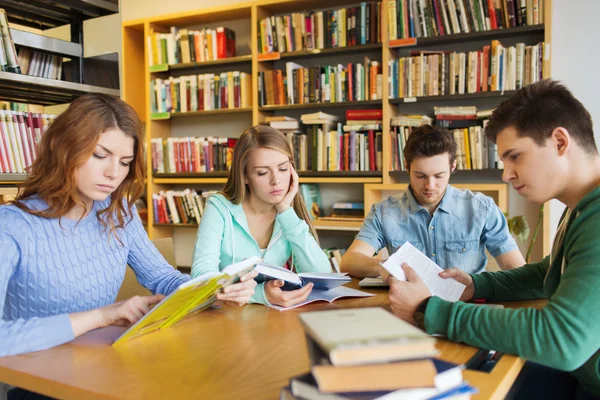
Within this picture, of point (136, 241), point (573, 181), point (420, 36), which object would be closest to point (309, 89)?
point (420, 36)

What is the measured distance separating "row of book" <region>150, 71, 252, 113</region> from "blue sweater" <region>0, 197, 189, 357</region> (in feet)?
8.62

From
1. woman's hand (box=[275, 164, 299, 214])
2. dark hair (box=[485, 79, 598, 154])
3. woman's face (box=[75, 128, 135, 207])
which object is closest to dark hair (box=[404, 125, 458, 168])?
woman's hand (box=[275, 164, 299, 214])

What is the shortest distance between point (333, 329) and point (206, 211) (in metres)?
1.31

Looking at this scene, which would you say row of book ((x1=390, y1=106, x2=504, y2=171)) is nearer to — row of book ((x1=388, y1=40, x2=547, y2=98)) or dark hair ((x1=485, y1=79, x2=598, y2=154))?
row of book ((x1=388, y1=40, x2=547, y2=98))

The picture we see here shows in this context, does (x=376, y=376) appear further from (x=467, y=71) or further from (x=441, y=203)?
(x=467, y=71)

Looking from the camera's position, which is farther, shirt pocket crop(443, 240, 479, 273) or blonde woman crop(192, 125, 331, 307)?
shirt pocket crop(443, 240, 479, 273)

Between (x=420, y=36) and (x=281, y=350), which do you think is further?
(x=420, y=36)

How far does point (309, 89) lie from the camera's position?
12.3 ft

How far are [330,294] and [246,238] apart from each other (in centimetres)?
48

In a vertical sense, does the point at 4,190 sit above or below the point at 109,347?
above

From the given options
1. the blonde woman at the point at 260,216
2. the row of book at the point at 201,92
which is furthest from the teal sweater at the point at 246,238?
the row of book at the point at 201,92

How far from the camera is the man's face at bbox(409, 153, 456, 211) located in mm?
1981

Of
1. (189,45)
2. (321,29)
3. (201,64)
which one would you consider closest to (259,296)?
(321,29)

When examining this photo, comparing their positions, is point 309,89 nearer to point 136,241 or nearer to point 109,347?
point 136,241
